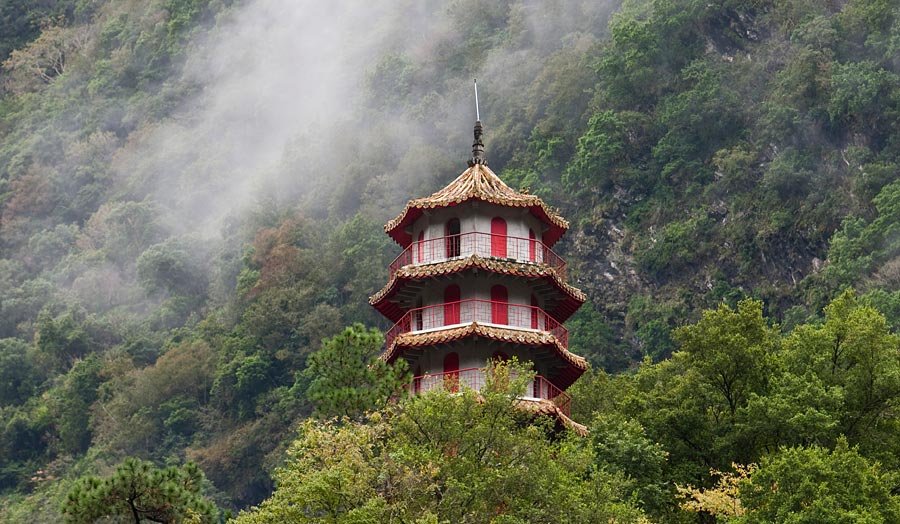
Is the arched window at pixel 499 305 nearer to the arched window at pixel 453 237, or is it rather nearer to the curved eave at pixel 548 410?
the arched window at pixel 453 237

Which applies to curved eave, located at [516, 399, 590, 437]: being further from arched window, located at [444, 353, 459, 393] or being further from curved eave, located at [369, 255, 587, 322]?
curved eave, located at [369, 255, 587, 322]

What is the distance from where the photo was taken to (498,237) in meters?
45.6

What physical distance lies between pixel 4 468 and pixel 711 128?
161ft

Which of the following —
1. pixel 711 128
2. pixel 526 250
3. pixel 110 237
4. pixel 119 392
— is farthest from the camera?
pixel 110 237

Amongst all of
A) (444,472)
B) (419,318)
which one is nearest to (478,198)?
(419,318)

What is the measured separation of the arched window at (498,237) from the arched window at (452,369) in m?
3.01

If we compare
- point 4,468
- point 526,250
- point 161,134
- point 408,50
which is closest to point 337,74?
point 408,50

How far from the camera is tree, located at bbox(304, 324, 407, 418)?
133 feet

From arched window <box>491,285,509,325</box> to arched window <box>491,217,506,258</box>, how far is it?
3.11 feet

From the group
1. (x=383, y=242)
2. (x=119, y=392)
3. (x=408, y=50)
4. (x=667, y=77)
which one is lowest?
(x=119, y=392)

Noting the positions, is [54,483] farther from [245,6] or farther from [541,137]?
[245,6]

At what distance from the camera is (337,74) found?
137375 millimetres

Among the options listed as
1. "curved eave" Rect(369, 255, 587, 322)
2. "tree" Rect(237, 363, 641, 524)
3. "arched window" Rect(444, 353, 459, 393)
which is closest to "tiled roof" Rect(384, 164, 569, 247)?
"curved eave" Rect(369, 255, 587, 322)

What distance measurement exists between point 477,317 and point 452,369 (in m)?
1.46
